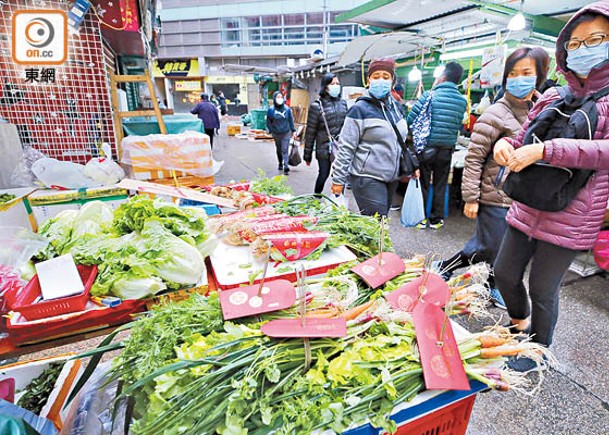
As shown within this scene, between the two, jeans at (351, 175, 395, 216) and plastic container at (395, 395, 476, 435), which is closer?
plastic container at (395, 395, 476, 435)

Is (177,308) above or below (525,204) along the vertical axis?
below

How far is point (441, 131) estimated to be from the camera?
4293mm

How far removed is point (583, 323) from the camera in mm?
2838

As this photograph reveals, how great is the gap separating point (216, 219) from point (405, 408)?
64.9 inches

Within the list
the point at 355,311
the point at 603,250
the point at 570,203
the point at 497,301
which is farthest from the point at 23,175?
the point at 603,250

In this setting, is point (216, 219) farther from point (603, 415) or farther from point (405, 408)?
point (603, 415)

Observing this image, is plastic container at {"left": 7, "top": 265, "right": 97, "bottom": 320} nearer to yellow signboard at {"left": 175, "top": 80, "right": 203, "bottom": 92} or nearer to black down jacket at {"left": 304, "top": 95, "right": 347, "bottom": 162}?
black down jacket at {"left": 304, "top": 95, "right": 347, "bottom": 162}

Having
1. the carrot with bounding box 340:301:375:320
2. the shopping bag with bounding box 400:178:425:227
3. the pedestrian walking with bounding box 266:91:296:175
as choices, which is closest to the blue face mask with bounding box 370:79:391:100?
the shopping bag with bounding box 400:178:425:227

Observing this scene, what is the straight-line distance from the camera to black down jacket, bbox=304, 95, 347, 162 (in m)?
5.24

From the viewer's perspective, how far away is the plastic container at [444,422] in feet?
3.36

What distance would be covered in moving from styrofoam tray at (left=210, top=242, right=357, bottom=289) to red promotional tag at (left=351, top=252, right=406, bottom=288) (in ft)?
0.92

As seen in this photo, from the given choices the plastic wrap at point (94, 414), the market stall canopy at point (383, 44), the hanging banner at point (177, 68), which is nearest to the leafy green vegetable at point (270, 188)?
the plastic wrap at point (94, 414)

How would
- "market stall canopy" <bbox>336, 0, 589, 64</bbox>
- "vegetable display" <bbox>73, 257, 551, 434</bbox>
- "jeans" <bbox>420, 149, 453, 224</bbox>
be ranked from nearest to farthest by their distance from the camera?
"vegetable display" <bbox>73, 257, 551, 434</bbox>
"jeans" <bbox>420, 149, 453, 224</bbox>
"market stall canopy" <bbox>336, 0, 589, 64</bbox>

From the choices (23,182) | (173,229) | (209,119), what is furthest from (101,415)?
(209,119)
